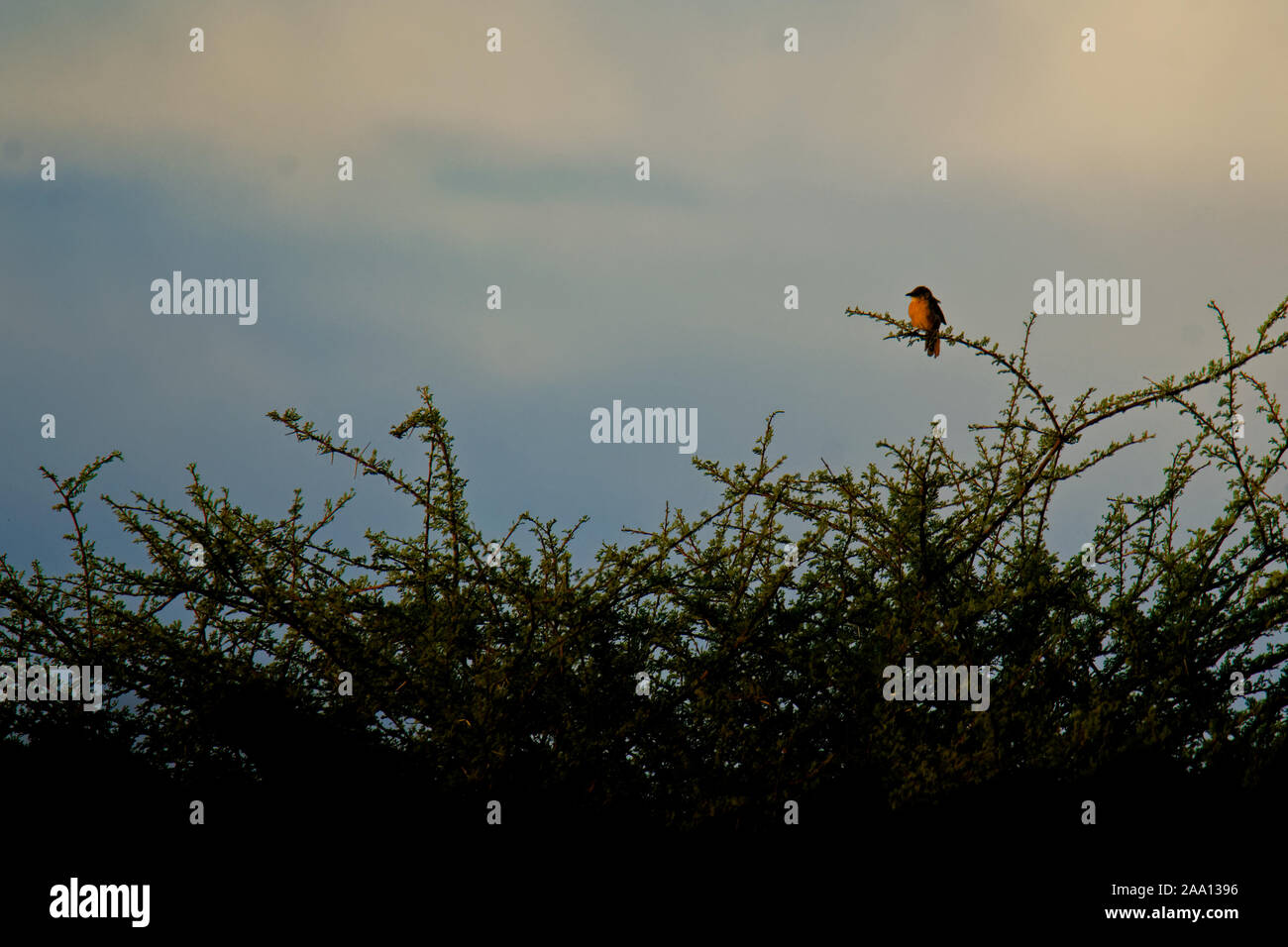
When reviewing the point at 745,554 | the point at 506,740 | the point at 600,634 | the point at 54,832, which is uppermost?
the point at 745,554

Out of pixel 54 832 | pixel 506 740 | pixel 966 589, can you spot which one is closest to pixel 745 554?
pixel 966 589

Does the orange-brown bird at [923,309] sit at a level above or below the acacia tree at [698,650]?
above

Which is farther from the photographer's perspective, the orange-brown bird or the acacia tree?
the orange-brown bird

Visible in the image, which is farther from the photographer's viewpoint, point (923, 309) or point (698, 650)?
point (923, 309)

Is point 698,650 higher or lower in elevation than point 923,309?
lower

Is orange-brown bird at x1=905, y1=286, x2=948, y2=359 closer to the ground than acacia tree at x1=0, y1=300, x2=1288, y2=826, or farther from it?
farther from it

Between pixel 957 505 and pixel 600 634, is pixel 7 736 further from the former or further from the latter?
pixel 957 505

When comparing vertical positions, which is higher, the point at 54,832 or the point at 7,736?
the point at 7,736

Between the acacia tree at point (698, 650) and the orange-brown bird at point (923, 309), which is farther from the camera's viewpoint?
the orange-brown bird at point (923, 309)

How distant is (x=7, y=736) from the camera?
422 cm

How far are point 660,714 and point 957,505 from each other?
1.52m
